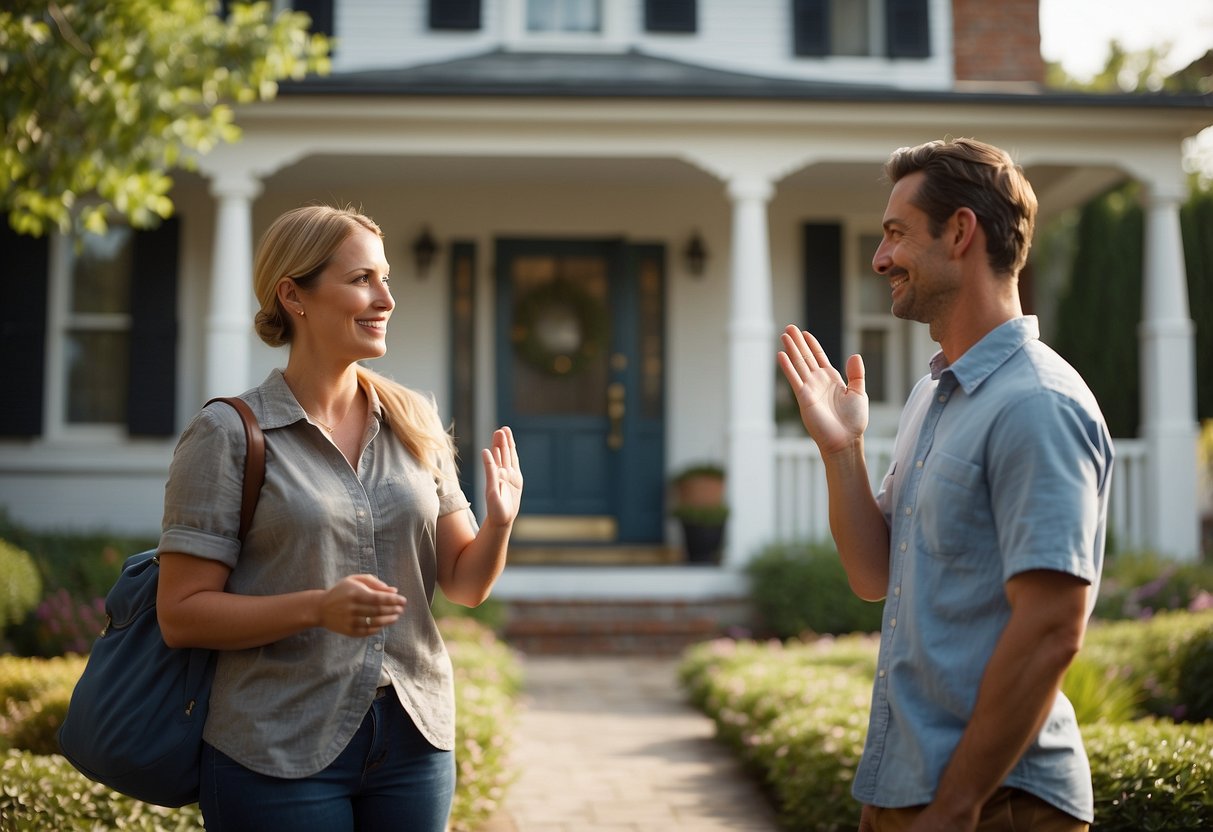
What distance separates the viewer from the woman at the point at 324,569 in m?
2.02

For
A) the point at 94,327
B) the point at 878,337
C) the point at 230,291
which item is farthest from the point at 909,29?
the point at 94,327

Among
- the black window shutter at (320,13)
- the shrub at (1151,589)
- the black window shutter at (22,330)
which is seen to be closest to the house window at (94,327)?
the black window shutter at (22,330)

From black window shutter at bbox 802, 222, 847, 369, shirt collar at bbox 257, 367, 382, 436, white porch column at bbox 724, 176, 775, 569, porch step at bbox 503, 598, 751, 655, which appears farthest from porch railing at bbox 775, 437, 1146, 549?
shirt collar at bbox 257, 367, 382, 436

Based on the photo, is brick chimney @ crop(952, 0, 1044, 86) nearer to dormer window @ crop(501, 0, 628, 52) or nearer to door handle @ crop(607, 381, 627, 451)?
dormer window @ crop(501, 0, 628, 52)

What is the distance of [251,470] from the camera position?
6.89 feet

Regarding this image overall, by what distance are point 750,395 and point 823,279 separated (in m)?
2.33

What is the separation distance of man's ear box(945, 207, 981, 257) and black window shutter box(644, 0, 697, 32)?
9500 mm

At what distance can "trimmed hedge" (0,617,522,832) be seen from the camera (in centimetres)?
363

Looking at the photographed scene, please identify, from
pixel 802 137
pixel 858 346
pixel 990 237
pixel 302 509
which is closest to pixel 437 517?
pixel 302 509

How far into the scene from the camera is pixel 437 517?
2.37 metres

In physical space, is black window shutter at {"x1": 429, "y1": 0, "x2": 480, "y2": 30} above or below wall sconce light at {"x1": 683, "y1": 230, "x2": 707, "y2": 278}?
above

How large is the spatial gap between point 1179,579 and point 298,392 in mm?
7111

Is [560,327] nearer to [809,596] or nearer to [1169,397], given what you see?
[809,596]

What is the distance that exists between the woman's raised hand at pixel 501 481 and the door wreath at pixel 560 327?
8.47m
